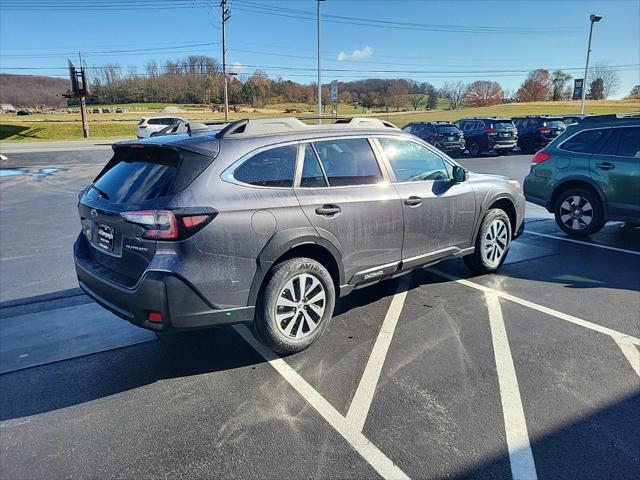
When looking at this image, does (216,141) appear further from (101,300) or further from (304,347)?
(304,347)

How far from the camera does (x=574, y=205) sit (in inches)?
281

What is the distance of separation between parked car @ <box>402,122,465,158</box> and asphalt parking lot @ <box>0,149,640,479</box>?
16576 mm

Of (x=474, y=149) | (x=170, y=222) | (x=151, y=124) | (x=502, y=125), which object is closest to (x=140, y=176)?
(x=170, y=222)

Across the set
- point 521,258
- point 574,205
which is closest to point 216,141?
point 521,258

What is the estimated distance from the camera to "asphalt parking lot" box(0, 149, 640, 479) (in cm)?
248

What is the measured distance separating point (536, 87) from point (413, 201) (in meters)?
126

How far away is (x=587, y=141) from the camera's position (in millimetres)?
7047

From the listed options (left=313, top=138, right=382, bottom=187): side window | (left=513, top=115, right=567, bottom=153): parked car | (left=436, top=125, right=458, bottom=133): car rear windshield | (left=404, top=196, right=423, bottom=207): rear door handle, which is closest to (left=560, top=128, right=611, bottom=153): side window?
(left=404, top=196, right=423, bottom=207): rear door handle

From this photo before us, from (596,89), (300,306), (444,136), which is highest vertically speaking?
(596,89)

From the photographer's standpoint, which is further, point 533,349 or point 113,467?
point 533,349

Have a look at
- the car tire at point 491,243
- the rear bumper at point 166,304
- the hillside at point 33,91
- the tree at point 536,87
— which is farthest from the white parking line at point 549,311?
the tree at point 536,87

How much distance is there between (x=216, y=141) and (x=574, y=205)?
614 centimetres

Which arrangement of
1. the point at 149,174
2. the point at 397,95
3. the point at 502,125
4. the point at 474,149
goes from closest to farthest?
the point at 149,174, the point at 502,125, the point at 474,149, the point at 397,95

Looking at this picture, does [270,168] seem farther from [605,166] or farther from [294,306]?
[605,166]
